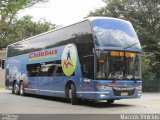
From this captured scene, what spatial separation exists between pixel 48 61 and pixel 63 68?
2258 millimetres

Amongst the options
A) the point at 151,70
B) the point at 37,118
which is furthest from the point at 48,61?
the point at 151,70

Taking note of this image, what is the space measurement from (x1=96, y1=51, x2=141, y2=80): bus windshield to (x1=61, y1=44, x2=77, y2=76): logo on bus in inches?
82.0

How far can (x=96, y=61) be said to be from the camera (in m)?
18.6

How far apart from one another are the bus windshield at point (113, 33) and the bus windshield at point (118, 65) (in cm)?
42

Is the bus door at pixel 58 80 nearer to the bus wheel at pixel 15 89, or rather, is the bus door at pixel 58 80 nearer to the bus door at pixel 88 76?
the bus door at pixel 88 76

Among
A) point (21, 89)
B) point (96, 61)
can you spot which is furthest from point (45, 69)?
point (96, 61)

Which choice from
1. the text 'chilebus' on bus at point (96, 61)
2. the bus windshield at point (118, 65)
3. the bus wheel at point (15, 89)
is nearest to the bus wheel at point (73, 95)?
the text 'chilebus' on bus at point (96, 61)

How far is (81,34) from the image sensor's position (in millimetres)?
20109

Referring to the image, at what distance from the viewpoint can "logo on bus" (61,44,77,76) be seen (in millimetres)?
20578

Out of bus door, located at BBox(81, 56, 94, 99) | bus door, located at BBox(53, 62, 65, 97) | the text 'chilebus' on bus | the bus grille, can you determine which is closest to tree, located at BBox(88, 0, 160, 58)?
the text 'chilebus' on bus

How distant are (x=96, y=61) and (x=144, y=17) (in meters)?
31.9

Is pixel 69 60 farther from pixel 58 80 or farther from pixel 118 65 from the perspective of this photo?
pixel 118 65

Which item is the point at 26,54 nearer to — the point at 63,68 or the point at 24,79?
the point at 24,79

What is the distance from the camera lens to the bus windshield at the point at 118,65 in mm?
18688
